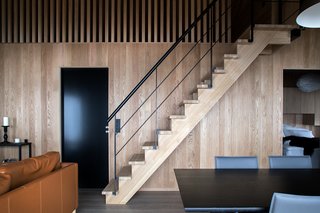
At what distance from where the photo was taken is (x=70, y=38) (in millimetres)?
4781

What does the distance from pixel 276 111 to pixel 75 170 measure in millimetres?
3523

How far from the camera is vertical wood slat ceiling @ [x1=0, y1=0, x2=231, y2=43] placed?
4.82 meters

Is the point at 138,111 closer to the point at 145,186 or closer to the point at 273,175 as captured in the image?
the point at 145,186

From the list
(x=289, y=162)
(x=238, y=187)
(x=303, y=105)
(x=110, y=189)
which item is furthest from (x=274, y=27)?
(x=110, y=189)

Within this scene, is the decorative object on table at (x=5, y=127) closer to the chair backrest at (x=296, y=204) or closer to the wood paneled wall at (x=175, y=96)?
the wood paneled wall at (x=175, y=96)

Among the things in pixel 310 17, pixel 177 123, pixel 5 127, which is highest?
pixel 310 17

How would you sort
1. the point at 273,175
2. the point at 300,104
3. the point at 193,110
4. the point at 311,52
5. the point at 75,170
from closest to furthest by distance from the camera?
the point at 273,175 → the point at 75,170 → the point at 193,110 → the point at 311,52 → the point at 300,104

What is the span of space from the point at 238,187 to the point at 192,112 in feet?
6.03

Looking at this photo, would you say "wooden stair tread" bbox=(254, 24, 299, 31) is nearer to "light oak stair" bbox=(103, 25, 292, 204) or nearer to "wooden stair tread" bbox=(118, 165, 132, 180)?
"light oak stair" bbox=(103, 25, 292, 204)

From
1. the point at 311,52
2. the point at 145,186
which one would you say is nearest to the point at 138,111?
the point at 145,186

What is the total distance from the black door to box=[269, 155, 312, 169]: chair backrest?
9.68 feet

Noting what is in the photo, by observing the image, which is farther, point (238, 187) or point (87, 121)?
point (87, 121)

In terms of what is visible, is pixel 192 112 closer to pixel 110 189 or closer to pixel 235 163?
pixel 235 163

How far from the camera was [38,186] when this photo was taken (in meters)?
2.37
